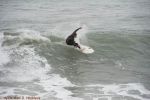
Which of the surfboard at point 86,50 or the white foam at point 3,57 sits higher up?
the white foam at point 3,57

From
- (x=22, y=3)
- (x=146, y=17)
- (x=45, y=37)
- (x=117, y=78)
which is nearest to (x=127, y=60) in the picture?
(x=117, y=78)

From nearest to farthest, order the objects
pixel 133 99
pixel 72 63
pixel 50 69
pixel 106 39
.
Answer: pixel 133 99 < pixel 50 69 < pixel 72 63 < pixel 106 39

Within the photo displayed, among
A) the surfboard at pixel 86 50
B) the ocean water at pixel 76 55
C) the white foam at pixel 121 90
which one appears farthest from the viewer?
the surfboard at pixel 86 50

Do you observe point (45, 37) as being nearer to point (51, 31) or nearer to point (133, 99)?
point (51, 31)

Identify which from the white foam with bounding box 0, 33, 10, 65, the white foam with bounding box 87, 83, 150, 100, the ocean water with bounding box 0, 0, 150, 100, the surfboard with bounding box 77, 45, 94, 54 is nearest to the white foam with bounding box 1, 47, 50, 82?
the ocean water with bounding box 0, 0, 150, 100

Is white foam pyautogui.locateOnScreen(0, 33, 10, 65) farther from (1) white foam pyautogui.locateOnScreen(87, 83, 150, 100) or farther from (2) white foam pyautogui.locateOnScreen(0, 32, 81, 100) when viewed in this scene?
(1) white foam pyautogui.locateOnScreen(87, 83, 150, 100)

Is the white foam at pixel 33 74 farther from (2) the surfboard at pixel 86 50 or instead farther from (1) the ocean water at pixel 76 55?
(2) the surfboard at pixel 86 50

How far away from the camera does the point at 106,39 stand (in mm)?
14859

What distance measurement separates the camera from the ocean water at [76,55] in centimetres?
922

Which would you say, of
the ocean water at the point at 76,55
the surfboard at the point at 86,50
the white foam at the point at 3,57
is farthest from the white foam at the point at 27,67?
the surfboard at the point at 86,50

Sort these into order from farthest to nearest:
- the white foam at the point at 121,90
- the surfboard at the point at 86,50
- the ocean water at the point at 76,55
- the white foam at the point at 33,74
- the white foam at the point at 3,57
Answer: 1. the surfboard at the point at 86,50
2. the white foam at the point at 3,57
3. the ocean water at the point at 76,55
4. the white foam at the point at 33,74
5. the white foam at the point at 121,90

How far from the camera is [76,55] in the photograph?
12648 millimetres

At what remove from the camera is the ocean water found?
363 inches

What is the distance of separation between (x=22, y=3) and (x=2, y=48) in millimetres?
13847
